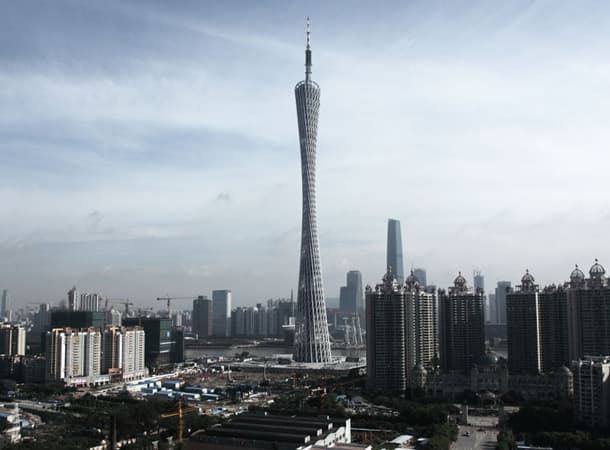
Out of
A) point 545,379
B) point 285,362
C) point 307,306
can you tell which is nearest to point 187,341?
point 285,362

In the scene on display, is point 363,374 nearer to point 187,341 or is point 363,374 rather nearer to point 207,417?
point 207,417

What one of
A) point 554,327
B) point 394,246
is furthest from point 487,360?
point 394,246

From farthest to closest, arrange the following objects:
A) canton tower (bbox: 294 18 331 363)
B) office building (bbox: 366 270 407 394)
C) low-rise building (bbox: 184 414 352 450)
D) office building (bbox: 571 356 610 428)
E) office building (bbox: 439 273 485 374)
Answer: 1. canton tower (bbox: 294 18 331 363)
2. office building (bbox: 439 273 485 374)
3. office building (bbox: 366 270 407 394)
4. office building (bbox: 571 356 610 428)
5. low-rise building (bbox: 184 414 352 450)

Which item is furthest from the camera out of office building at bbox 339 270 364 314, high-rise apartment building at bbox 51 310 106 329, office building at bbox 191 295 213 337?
office building at bbox 339 270 364 314

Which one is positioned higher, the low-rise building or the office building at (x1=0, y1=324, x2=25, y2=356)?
the office building at (x1=0, y1=324, x2=25, y2=356)

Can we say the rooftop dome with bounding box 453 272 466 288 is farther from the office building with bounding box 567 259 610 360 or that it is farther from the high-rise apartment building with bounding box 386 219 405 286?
the high-rise apartment building with bounding box 386 219 405 286

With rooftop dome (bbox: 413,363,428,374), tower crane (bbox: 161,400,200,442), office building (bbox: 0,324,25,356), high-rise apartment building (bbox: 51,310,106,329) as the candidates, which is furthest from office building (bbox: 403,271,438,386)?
office building (bbox: 0,324,25,356)
